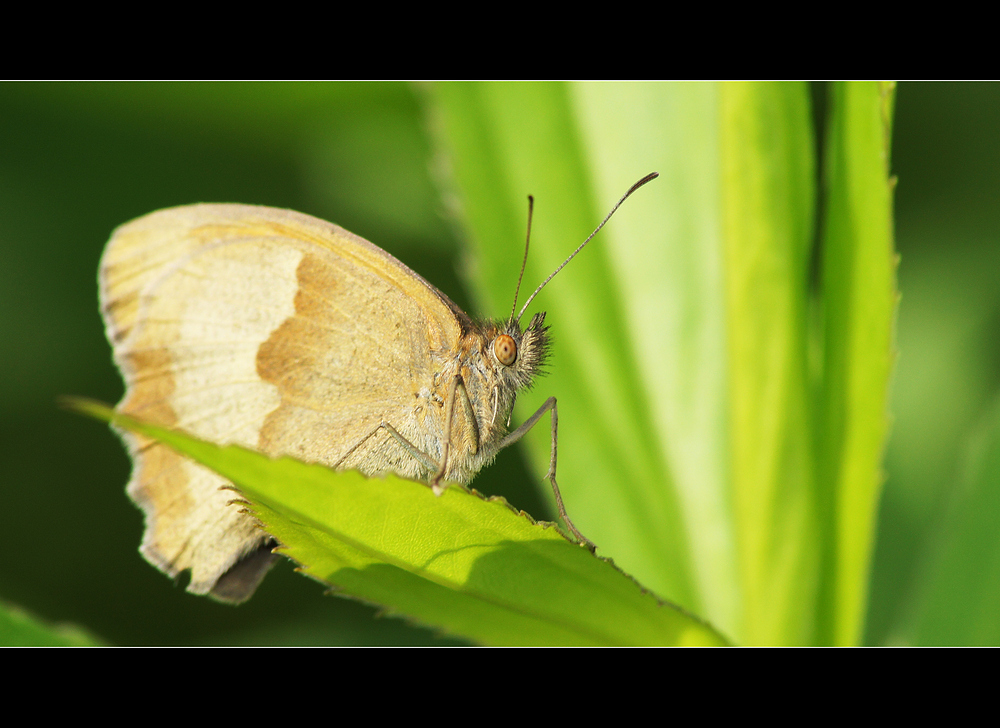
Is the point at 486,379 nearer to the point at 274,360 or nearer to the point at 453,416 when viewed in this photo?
the point at 453,416

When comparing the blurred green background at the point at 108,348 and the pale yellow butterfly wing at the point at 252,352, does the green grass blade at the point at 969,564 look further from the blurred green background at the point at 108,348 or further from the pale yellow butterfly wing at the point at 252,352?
the pale yellow butterfly wing at the point at 252,352

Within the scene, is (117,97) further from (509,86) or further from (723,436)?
(723,436)

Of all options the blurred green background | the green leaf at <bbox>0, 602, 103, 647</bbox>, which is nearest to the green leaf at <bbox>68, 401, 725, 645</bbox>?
the green leaf at <bbox>0, 602, 103, 647</bbox>

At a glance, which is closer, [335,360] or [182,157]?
[335,360]

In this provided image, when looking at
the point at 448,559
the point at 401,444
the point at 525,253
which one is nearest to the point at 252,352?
the point at 401,444

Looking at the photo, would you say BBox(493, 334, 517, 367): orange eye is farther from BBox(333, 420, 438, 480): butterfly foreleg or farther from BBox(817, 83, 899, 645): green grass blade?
BBox(817, 83, 899, 645): green grass blade
